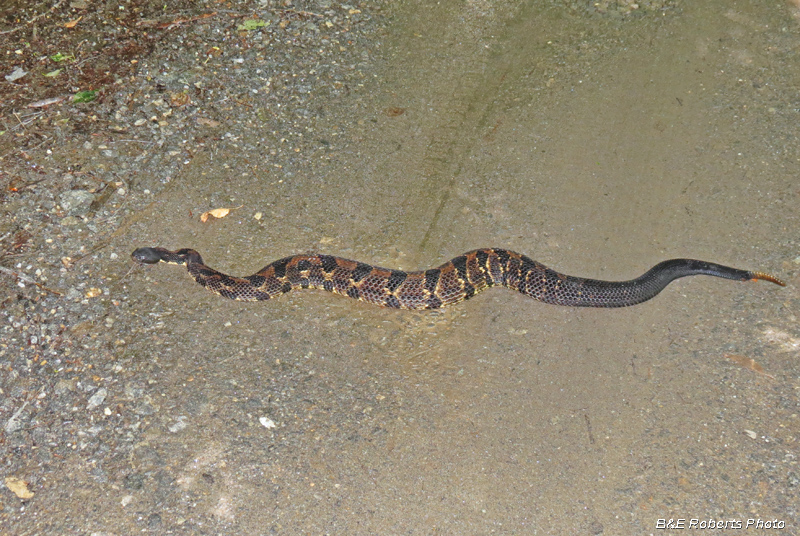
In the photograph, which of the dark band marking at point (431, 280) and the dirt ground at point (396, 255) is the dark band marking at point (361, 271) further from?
the dark band marking at point (431, 280)

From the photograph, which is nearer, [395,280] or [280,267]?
[395,280]

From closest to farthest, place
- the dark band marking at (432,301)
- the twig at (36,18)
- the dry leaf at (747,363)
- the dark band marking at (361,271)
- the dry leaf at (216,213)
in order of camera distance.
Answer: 1. the dry leaf at (747,363)
2. the dark band marking at (432,301)
3. the dark band marking at (361,271)
4. the dry leaf at (216,213)
5. the twig at (36,18)

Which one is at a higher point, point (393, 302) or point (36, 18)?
point (393, 302)

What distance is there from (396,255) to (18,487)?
4.01m

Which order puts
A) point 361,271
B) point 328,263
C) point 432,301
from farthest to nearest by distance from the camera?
point 328,263, point 361,271, point 432,301

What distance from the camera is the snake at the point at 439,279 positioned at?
657 cm

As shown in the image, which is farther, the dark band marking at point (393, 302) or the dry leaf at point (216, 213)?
the dry leaf at point (216, 213)

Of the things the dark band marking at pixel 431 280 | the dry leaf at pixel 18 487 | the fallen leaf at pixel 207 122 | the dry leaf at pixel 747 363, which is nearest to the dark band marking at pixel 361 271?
the dark band marking at pixel 431 280

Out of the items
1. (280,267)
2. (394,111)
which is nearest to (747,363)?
(280,267)

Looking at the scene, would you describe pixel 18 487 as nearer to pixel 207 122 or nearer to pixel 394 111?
pixel 207 122

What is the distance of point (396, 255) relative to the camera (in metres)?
7.14

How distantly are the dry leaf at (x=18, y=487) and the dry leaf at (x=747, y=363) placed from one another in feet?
20.0

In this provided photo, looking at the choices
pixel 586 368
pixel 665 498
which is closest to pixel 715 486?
pixel 665 498

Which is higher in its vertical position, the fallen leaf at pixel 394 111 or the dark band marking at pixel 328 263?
the fallen leaf at pixel 394 111
